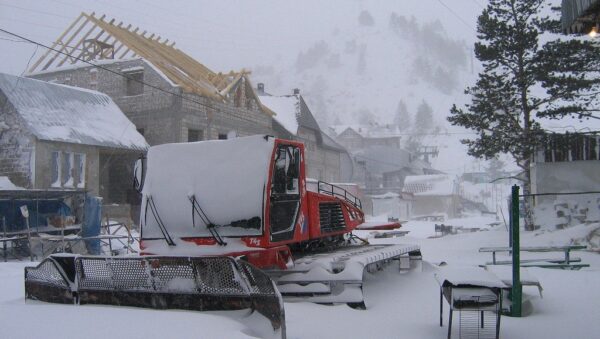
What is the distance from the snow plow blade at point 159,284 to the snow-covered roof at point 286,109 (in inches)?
1357

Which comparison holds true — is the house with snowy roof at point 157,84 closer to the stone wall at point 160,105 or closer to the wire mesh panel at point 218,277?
the stone wall at point 160,105

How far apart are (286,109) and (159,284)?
A: 39459 mm

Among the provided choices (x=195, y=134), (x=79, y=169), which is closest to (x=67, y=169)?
(x=79, y=169)

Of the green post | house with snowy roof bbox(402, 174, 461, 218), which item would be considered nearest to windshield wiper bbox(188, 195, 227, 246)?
the green post

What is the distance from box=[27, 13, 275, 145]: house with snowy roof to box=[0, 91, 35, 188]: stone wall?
634 cm

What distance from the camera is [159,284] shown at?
737cm

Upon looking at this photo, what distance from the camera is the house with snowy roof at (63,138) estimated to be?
2467 cm

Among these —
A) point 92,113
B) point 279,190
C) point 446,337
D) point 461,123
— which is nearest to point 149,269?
point 279,190

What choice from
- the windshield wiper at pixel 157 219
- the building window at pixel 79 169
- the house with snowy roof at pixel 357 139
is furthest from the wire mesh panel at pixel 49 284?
the house with snowy roof at pixel 357 139

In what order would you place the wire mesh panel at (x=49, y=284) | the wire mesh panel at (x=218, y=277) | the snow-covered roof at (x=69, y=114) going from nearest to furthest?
the wire mesh panel at (x=218, y=277) < the wire mesh panel at (x=49, y=284) < the snow-covered roof at (x=69, y=114)

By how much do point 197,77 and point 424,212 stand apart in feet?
144

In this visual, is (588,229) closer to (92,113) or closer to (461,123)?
(461,123)

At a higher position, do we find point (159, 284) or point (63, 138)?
point (63, 138)

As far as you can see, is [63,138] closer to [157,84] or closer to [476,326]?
[157,84]
